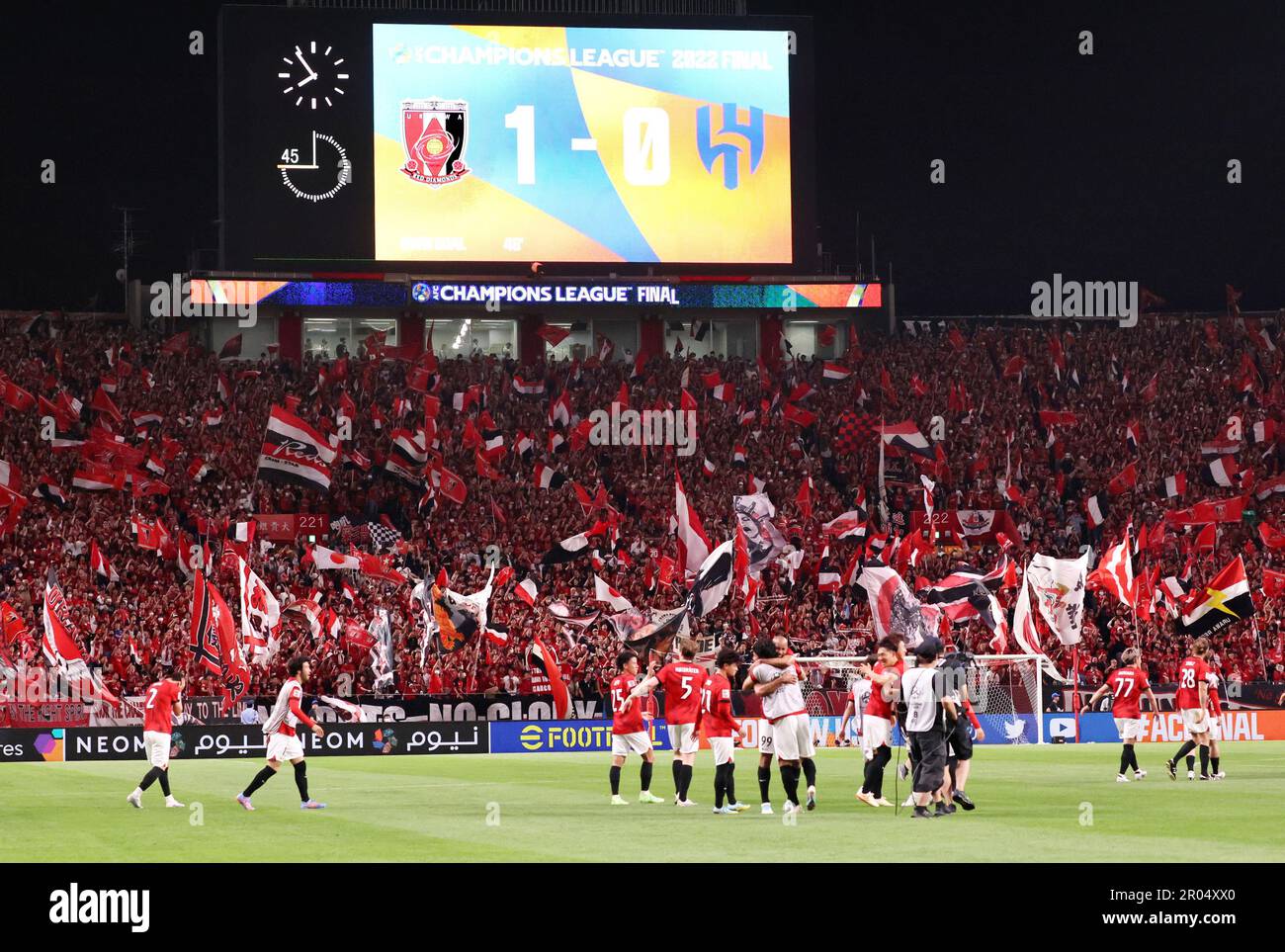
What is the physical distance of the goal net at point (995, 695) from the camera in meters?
43.5

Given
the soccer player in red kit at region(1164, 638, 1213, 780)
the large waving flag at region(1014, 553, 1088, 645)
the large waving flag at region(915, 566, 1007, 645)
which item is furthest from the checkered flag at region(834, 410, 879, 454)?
A: the soccer player in red kit at region(1164, 638, 1213, 780)

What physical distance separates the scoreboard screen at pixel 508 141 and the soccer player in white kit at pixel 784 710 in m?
38.3

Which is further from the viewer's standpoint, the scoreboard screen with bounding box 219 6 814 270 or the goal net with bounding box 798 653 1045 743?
the scoreboard screen with bounding box 219 6 814 270

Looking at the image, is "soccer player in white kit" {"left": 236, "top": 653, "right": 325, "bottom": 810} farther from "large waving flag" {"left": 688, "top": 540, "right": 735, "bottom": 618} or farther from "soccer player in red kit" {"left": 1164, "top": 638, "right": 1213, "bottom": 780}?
"large waving flag" {"left": 688, "top": 540, "right": 735, "bottom": 618}

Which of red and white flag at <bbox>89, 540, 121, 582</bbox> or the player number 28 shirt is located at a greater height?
red and white flag at <bbox>89, 540, 121, 582</bbox>

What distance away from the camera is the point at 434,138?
5962 cm

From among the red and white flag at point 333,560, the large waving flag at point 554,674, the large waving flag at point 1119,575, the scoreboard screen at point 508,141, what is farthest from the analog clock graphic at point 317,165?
the large waving flag at point 1119,575

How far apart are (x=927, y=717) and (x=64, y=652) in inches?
931

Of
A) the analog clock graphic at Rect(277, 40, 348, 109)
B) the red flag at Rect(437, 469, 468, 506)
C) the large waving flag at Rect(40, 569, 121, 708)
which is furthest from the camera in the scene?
the analog clock graphic at Rect(277, 40, 348, 109)

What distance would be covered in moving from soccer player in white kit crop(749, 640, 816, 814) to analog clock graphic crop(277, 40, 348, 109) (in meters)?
40.4

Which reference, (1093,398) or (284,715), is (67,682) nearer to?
(284,715)

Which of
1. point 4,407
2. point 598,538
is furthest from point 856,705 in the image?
point 4,407

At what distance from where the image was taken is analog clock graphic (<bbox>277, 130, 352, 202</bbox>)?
195 ft
